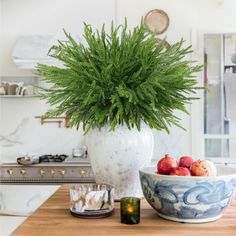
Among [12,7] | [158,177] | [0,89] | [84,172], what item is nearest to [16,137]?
[0,89]

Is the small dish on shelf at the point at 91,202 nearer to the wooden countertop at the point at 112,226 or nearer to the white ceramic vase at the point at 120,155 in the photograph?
the wooden countertop at the point at 112,226

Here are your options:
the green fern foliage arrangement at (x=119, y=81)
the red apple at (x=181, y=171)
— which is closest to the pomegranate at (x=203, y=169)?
the red apple at (x=181, y=171)

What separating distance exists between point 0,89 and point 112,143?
2558 millimetres

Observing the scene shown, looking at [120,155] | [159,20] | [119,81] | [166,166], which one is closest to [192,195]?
[166,166]

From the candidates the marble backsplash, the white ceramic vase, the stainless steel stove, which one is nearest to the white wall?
the marble backsplash

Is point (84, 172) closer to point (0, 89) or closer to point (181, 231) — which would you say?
point (0, 89)

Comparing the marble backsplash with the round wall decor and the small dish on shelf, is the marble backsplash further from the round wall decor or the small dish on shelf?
the small dish on shelf

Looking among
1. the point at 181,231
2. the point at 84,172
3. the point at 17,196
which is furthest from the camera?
the point at 17,196

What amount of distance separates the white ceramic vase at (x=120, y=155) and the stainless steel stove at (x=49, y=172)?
193 centimetres

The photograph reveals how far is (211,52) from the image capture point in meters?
3.81

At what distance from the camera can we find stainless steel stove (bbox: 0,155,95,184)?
11.2 feet

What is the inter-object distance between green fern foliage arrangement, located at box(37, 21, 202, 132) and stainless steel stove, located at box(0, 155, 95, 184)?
196 centimetres

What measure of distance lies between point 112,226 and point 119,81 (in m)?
0.53

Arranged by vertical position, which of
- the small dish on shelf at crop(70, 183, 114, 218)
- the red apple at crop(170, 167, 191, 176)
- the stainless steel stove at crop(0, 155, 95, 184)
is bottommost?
the stainless steel stove at crop(0, 155, 95, 184)
